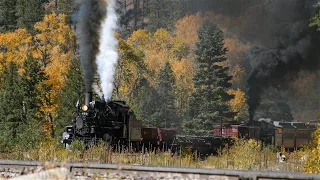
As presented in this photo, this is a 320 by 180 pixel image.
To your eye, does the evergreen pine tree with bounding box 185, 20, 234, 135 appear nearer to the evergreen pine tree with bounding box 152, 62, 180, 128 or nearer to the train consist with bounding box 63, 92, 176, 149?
the evergreen pine tree with bounding box 152, 62, 180, 128

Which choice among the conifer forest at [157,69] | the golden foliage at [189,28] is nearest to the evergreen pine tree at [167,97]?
the conifer forest at [157,69]

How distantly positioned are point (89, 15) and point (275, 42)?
23.9m

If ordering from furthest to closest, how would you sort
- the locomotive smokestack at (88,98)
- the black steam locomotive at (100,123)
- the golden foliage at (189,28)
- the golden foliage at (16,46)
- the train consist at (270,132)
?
the golden foliage at (189,28), the golden foliage at (16,46), the train consist at (270,132), the locomotive smokestack at (88,98), the black steam locomotive at (100,123)

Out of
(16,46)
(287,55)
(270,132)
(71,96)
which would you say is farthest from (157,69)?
(71,96)

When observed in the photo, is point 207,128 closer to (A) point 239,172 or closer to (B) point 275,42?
(B) point 275,42

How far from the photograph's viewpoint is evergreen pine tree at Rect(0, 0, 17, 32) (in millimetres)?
71125

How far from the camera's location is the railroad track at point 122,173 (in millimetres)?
10367

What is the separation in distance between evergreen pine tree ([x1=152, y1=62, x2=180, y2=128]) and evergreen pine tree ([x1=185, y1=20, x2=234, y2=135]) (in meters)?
3.11

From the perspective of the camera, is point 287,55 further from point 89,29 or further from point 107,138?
point 107,138

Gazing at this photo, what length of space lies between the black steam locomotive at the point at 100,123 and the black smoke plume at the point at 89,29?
3.65m

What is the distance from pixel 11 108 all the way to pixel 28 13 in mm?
38389

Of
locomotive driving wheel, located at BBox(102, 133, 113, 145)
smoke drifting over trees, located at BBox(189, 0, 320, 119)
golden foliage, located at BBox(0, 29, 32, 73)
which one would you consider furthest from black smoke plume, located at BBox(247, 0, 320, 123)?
golden foliage, located at BBox(0, 29, 32, 73)

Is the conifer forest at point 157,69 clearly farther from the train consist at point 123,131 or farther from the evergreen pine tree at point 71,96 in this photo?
the train consist at point 123,131

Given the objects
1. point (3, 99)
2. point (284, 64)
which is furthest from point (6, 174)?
point (284, 64)
